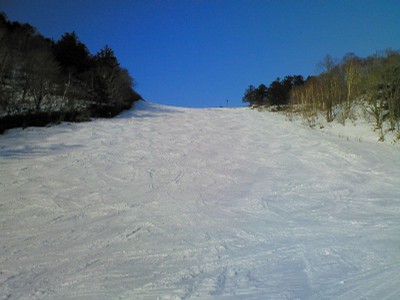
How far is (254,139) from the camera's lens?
1608cm

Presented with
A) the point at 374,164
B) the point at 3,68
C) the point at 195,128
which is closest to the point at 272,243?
the point at 374,164

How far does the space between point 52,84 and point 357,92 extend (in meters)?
22.5

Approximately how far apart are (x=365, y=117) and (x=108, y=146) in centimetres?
1661

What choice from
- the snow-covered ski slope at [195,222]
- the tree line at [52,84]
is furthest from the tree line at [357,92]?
the tree line at [52,84]

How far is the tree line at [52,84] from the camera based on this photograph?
56.1 ft

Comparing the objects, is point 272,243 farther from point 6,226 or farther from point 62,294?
point 6,226

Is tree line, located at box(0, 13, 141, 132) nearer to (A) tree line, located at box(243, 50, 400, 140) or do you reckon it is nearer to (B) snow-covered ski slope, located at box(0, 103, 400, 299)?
(B) snow-covered ski slope, located at box(0, 103, 400, 299)

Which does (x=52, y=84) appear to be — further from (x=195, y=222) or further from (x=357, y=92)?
(x=357, y=92)

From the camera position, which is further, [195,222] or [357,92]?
[357,92]

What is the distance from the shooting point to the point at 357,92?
1983cm

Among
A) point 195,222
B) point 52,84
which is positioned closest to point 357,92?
point 195,222

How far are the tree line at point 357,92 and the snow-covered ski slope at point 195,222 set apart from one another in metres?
4.38

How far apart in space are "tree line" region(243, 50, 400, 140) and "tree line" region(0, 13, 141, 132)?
1750cm

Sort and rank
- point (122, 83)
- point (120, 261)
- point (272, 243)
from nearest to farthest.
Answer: point (120, 261), point (272, 243), point (122, 83)
